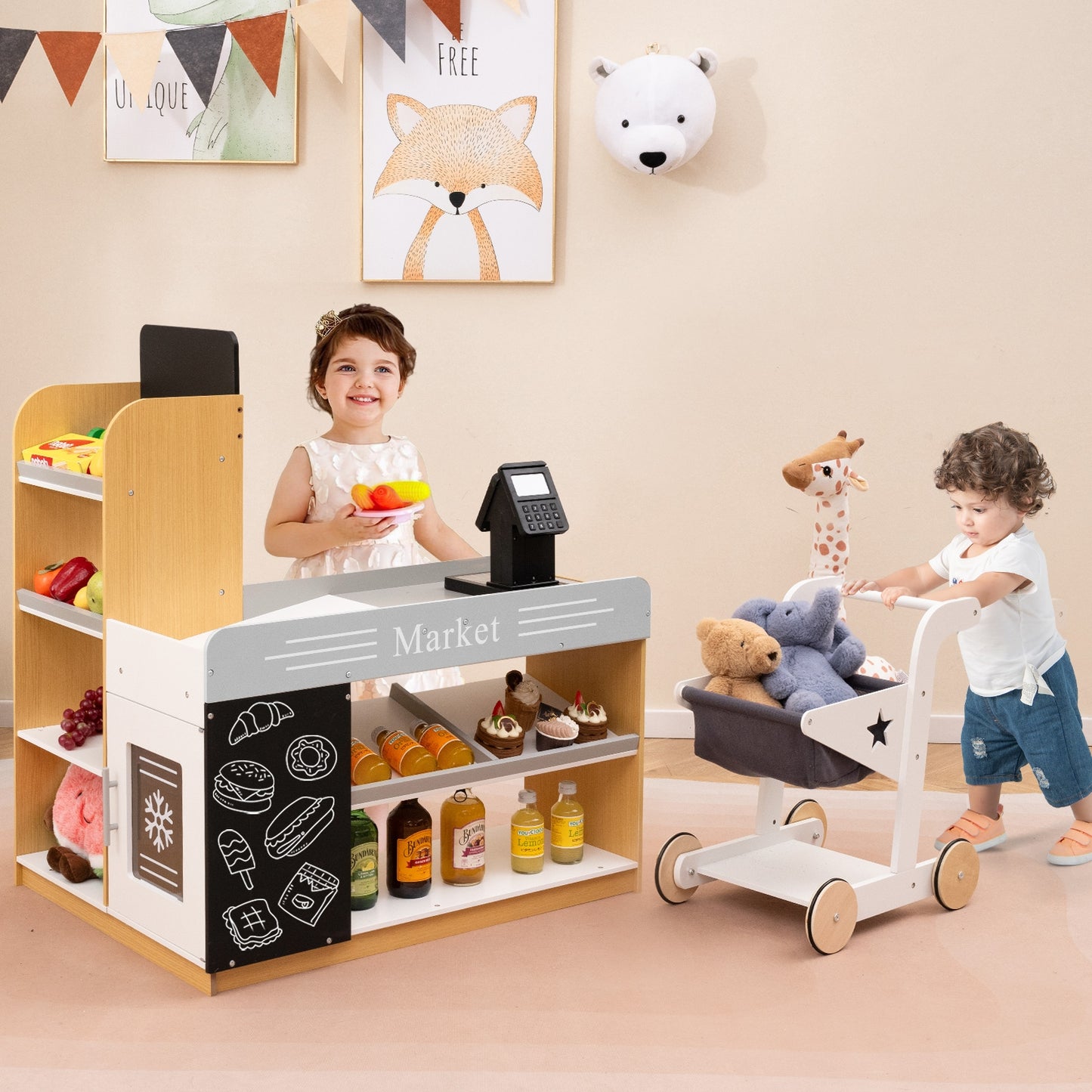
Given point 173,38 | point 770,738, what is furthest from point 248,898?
point 173,38

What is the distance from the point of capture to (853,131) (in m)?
4.13

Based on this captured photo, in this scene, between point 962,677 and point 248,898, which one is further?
point 962,677

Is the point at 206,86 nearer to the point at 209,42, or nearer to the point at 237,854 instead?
the point at 209,42

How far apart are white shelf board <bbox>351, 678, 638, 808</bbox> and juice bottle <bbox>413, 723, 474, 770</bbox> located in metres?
0.03

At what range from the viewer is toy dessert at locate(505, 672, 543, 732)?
9.42ft

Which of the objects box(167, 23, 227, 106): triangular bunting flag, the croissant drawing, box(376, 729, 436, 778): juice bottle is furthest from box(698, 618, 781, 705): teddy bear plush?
box(167, 23, 227, 106): triangular bunting flag

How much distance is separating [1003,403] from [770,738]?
2.03 metres

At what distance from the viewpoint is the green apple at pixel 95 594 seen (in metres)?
2.59

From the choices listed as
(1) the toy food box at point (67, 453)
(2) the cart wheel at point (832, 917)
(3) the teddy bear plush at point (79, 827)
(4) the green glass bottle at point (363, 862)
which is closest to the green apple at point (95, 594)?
(1) the toy food box at point (67, 453)

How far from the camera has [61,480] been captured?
2.65 metres

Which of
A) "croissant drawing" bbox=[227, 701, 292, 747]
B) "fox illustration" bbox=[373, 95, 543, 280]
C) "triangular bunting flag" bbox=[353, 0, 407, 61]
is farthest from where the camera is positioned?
"fox illustration" bbox=[373, 95, 543, 280]

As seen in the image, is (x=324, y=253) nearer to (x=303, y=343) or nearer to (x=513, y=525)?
(x=303, y=343)

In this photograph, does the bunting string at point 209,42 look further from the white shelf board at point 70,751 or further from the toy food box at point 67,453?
the white shelf board at point 70,751

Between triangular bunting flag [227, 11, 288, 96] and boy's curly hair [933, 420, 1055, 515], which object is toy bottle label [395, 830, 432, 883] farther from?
triangular bunting flag [227, 11, 288, 96]
